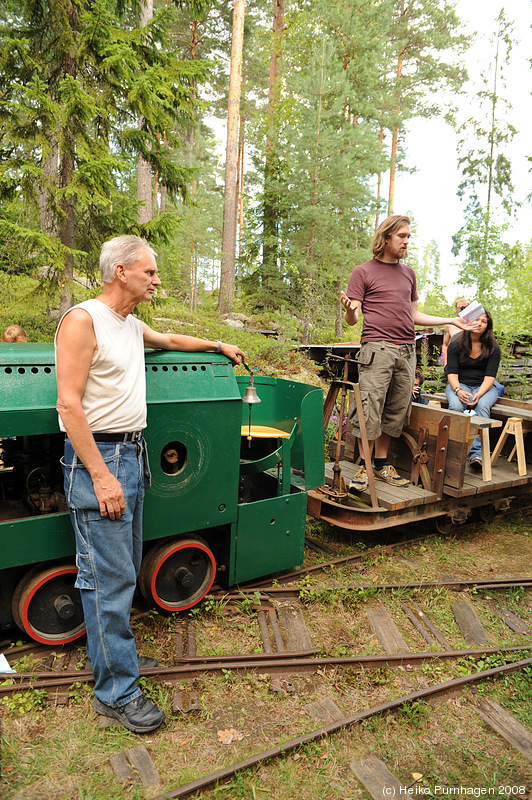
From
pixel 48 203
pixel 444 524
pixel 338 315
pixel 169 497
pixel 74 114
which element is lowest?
pixel 444 524

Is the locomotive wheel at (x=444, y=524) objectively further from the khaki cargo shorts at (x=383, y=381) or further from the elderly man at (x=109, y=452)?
the elderly man at (x=109, y=452)

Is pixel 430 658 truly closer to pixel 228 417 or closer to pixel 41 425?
pixel 228 417

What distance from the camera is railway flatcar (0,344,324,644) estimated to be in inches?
112

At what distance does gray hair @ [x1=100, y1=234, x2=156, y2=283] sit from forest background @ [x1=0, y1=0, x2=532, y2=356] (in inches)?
170

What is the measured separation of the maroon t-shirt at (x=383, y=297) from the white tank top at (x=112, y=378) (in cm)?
258

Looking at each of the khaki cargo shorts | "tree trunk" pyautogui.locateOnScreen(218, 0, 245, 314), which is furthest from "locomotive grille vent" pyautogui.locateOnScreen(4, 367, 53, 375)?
"tree trunk" pyautogui.locateOnScreen(218, 0, 245, 314)

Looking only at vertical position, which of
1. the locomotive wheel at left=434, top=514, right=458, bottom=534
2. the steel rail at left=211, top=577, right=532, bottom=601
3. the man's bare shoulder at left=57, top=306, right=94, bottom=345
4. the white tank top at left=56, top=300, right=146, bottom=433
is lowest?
the steel rail at left=211, top=577, right=532, bottom=601

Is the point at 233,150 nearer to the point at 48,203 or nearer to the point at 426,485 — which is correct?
the point at 48,203

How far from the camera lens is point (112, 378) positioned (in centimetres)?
254

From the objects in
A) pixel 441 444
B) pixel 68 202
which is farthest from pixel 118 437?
pixel 68 202

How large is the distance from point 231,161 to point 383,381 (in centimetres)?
1397

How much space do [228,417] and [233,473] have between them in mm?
423

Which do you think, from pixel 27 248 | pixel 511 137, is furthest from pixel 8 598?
pixel 511 137

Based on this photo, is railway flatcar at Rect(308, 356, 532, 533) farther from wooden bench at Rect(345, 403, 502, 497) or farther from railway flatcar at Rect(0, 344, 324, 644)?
railway flatcar at Rect(0, 344, 324, 644)
